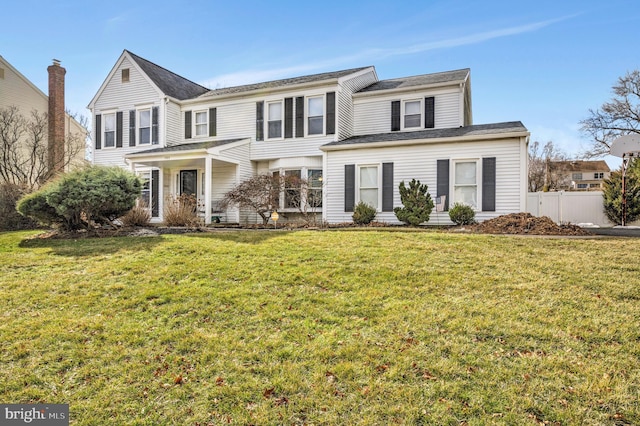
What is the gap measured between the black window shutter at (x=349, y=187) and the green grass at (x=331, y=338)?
7228 millimetres

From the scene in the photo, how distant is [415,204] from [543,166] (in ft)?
108

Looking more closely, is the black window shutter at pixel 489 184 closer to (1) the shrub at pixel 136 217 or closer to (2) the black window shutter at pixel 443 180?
(2) the black window shutter at pixel 443 180

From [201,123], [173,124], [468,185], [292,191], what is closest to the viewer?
[468,185]

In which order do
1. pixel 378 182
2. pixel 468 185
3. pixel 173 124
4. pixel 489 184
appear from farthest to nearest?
pixel 173 124 → pixel 378 182 → pixel 468 185 → pixel 489 184

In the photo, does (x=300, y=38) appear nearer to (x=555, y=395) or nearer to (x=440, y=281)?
(x=440, y=281)

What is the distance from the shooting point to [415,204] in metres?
12.5

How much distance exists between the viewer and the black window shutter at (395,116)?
16.2m

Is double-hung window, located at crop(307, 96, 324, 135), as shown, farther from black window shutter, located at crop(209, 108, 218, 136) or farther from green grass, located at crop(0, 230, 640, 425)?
green grass, located at crop(0, 230, 640, 425)

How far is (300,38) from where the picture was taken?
15172 millimetres

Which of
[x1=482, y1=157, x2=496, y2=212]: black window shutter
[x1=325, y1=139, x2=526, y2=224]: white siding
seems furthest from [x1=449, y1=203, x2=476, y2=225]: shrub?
[x1=482, y1=157, x2=496, y2=212]: black window shutter

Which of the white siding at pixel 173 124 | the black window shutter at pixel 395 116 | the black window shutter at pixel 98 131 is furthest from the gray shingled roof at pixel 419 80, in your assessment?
the black window shutter at pixel 98 131

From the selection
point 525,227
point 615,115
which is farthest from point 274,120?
point 615,115

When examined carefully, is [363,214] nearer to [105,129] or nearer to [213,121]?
[213,121]

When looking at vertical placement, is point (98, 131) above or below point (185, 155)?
above
